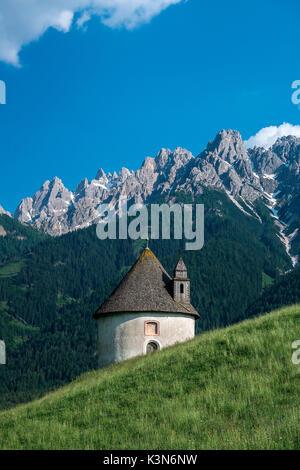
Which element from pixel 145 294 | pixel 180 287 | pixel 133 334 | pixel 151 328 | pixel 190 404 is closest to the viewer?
pixel 190 404

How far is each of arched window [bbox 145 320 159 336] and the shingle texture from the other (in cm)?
101

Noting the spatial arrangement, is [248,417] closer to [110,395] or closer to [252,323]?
[110,395]

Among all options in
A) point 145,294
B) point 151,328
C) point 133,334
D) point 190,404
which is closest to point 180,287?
point 145,294

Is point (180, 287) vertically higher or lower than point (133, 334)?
higher

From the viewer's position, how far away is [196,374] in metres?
32.0

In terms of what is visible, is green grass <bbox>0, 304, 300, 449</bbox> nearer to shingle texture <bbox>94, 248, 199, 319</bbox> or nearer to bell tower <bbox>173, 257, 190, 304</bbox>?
shingle texture <bbox>94, 248, 199, 319</bbox>

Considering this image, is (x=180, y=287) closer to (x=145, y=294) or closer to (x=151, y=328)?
(x=145, y=294)

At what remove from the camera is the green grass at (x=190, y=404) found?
2303cm

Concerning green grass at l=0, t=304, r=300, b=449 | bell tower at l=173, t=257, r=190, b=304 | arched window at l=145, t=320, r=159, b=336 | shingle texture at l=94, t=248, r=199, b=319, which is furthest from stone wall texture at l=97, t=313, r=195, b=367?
green grass at l=0, t=304, r=300, b=449

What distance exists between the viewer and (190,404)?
90.5 feet

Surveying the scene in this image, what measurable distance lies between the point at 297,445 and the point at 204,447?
10.2 ft

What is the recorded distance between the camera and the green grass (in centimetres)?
2303

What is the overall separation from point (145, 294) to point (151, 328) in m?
3.17
